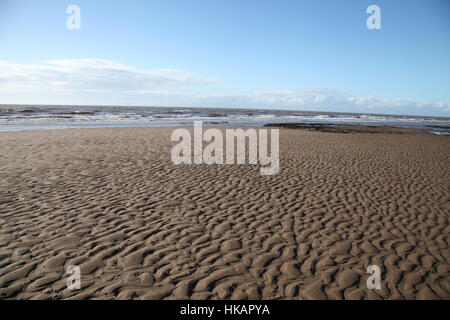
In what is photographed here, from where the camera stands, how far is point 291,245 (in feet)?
15.7

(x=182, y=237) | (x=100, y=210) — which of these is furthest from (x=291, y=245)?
(x=100, y=210)

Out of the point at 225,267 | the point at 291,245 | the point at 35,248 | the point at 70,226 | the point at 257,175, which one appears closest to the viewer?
the point at 225,267

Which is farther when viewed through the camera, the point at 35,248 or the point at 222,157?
the point at 222,157

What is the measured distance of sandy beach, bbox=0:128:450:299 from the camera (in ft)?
12.2

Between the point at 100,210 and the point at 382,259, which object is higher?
the point at 100,210

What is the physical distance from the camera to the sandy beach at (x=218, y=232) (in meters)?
3.71

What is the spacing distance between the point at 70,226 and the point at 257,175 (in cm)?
619

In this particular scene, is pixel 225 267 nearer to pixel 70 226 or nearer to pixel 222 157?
pixel 70 226

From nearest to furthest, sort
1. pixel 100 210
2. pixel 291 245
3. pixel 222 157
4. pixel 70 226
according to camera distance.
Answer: pixel 291 245
pixel 70 226
pixel 100 210
pixel 222 157

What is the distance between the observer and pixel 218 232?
17.0 ft
